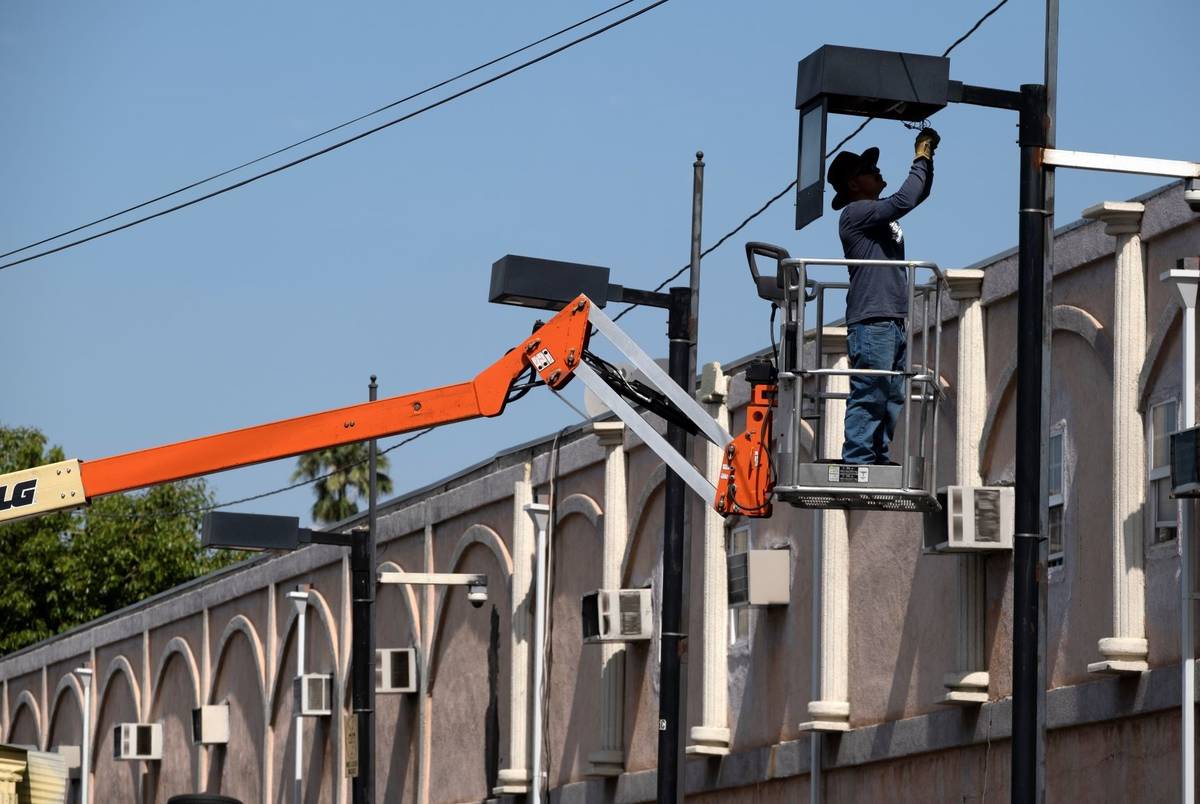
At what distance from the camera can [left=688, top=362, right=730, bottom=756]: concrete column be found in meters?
24.8

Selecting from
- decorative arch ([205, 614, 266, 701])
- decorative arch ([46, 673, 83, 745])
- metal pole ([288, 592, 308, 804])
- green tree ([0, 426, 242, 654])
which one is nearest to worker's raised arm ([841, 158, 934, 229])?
metal pole ([288, 592, 308, 804])

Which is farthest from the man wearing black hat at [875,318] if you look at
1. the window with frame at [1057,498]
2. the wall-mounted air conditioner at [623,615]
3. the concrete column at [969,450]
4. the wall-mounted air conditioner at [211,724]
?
the wall-mounted air conditioner at [211,724]

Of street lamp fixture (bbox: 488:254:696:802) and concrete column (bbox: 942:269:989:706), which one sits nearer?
street lamp fixture (bbox: 488:254:696:802)

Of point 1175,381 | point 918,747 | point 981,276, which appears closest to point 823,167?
point 1175,381

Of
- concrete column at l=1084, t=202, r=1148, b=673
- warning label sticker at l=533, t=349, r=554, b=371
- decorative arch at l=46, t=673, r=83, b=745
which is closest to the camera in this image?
warning label sticker at l=533, t=349, r=554, b=371

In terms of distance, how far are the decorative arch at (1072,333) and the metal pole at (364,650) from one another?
10.5 meters

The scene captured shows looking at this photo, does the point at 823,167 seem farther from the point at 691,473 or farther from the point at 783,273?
the point at 691,473

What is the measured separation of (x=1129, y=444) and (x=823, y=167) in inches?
284

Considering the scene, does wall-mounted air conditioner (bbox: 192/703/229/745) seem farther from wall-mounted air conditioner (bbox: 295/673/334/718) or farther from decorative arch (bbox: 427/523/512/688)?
decorative arch (bbox: 427/523/512/688)

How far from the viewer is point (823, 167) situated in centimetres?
1202

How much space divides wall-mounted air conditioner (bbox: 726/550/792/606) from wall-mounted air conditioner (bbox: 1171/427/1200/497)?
23.2 feet

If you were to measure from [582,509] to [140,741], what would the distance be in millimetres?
17117

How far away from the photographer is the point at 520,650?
29.6 metres

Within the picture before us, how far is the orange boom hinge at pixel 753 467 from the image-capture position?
611 inches
